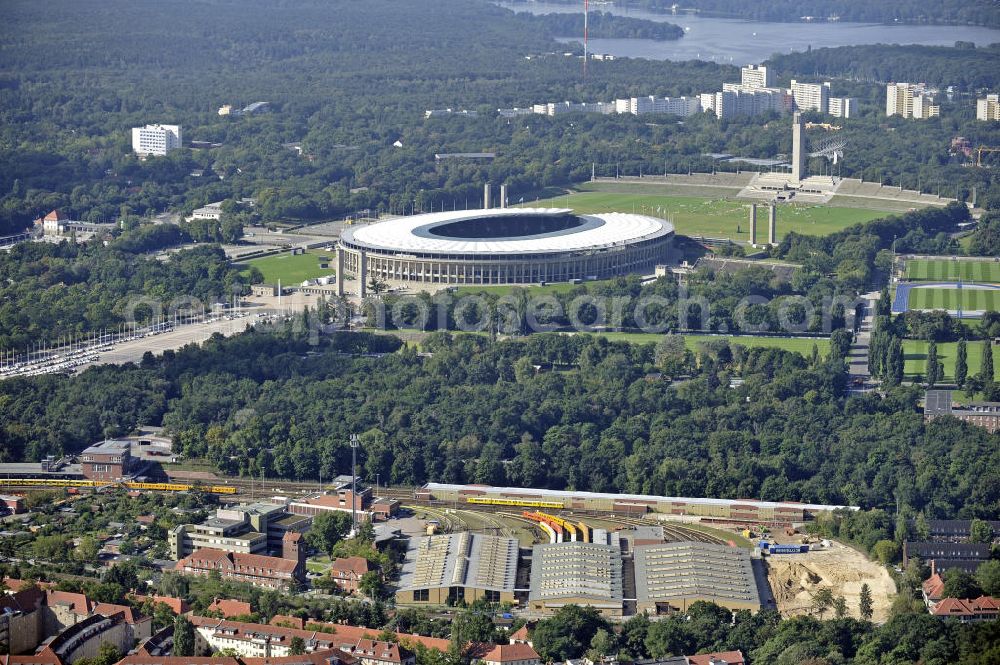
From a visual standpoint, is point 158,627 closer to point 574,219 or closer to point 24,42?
point 574,219

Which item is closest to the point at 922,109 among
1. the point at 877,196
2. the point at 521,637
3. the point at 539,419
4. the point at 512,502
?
the point at 877,196

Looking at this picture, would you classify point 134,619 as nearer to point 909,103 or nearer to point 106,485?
point 106,485

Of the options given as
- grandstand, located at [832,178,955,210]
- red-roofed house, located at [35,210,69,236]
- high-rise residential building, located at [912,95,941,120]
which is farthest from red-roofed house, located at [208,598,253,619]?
high-rise residential building, located at [912,95,941,120]

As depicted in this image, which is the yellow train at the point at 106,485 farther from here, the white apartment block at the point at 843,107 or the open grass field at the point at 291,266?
the white apartment block at the point at 843,107

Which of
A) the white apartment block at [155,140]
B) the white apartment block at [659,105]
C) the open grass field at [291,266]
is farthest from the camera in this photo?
the white apartment block at [659,105]

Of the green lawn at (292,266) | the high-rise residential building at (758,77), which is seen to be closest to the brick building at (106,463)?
the green lawn at (292,266)

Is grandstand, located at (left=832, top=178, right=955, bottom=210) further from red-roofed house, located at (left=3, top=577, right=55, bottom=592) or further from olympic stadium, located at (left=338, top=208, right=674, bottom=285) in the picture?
red-roofed house, located at (left=3, top=577, right=55, bottom=592)

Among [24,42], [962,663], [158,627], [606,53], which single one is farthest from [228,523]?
[606,53]
